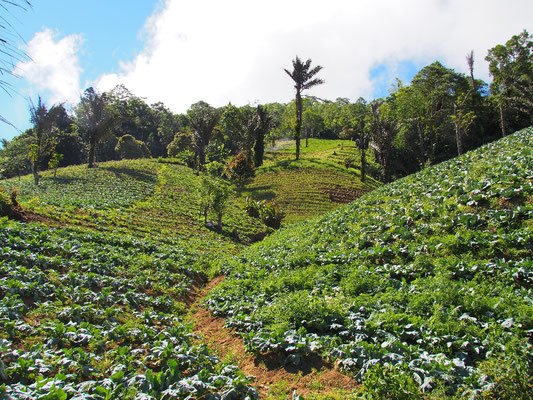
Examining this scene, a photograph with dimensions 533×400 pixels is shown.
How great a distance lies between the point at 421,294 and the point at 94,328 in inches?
260

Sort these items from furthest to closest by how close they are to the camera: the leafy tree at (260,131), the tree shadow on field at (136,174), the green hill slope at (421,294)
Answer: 1. the leafy tree at (260,131)
2. the tree shadow on field at (136,174)
3. the green hill slope at (421,294)

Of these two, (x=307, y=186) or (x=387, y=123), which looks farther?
(x=387, y=123)

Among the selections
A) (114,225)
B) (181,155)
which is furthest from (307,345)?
(181,155)

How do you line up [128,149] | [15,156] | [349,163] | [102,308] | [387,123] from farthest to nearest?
[128,149] < [15,156] < [349,163] < [387,123] < [102,308]

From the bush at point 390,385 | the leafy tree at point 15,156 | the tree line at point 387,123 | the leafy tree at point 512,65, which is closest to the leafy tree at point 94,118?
the tree line at point 387,123

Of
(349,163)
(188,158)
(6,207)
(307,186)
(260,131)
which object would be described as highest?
(260,131)

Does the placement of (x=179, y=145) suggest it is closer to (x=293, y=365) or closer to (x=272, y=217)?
(x=272, y=217)

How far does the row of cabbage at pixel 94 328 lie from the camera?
4.61 metres

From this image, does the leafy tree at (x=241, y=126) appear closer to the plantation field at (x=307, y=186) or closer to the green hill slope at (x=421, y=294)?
the plantation field at (x=307, y=186)

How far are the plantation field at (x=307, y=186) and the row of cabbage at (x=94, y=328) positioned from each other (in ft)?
71.1

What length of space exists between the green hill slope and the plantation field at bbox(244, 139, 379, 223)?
20.8m

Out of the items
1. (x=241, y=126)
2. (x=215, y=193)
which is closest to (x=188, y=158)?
(x=241, y=126)

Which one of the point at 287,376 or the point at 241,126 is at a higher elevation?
the point at 241,126

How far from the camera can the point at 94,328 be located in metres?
6.59
